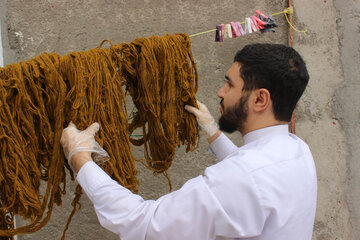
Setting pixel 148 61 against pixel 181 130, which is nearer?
pixel 148 61

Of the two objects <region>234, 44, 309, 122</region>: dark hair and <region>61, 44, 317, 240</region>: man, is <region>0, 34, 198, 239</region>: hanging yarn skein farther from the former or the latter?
<region>234, 44, 309, 122</region>: dark hair

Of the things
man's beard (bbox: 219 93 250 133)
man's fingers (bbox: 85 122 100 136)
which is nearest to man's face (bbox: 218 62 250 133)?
man's beard (bbox: 219 93 250 133)

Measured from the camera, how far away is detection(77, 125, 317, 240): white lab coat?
3.52ft

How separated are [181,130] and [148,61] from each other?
372mm

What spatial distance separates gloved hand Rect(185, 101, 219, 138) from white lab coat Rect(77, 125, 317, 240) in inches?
Answer: 15.7

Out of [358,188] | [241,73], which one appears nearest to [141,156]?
[241,73]

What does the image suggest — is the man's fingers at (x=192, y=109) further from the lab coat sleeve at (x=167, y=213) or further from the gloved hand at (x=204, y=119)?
the lab coat sleeve at (x=167, y=213)

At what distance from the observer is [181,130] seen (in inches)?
61.6

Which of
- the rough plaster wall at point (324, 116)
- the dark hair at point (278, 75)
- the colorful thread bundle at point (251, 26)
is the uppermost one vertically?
the colorful thread bundle at point (251, 26)

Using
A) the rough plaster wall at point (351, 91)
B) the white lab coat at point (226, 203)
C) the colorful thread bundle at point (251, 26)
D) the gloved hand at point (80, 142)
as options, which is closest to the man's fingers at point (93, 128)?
the gloved hand at point (80, 142)

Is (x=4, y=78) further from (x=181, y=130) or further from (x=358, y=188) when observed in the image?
(x=358, y=188)

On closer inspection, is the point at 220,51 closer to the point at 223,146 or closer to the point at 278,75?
the point at 223,146

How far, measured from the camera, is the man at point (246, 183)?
1077 mm

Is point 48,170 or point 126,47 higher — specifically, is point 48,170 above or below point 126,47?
below
